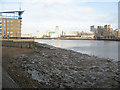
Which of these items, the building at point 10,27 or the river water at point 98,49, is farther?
the building at point 10,27

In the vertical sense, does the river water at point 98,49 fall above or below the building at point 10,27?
below

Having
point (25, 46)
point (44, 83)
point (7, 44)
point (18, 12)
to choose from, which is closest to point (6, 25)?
point (18, 12)

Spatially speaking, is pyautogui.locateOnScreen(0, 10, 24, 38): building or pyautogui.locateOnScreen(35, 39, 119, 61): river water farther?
pyautogui.locateOnScreen(0, 10, 24, 38): building

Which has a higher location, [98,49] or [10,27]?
[10,27]

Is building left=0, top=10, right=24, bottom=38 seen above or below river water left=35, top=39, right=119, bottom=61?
above

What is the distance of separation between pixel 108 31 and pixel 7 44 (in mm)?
173757

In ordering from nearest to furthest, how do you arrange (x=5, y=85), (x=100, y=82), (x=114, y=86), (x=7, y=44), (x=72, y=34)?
(x=5, y=85)
(x=114, y=86)
(x=100, y=82)
(x=7, y=44)
(x=72, y=34)

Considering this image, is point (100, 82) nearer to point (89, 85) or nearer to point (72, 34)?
point (89, 85)

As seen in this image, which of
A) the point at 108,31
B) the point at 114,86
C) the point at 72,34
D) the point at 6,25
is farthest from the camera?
the point at 72,34

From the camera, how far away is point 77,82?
559 cm

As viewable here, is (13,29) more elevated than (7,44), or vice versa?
(13,29)

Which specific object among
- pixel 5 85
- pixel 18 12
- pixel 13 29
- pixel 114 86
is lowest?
pixel 114 86

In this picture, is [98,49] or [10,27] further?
[10,27]

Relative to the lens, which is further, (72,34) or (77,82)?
(72,34)
